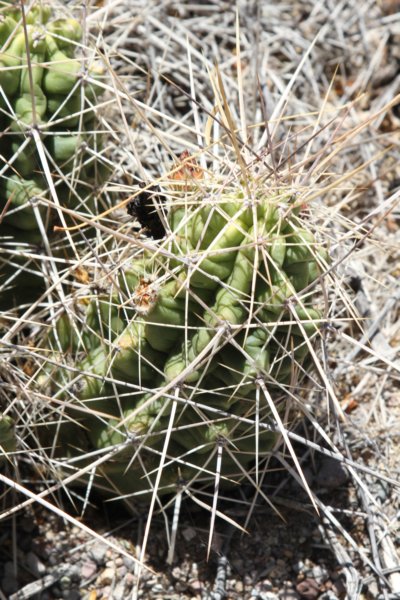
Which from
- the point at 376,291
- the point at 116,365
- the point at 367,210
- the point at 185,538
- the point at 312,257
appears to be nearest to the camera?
the point at 312,257

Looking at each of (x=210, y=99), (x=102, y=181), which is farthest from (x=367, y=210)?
(x=102, y=181)

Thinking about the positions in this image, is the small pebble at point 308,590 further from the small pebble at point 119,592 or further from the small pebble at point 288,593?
the small pebble at point 119,592

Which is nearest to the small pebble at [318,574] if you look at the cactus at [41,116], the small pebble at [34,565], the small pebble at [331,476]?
the small pebble at [331,476]

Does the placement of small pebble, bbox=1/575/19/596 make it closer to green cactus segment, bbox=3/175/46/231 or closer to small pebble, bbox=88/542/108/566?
small pebble, bbox=88/542/108/566

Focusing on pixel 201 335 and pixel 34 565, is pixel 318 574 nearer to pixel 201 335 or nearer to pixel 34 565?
pixel 34 565

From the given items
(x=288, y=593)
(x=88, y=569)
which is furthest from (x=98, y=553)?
(x=288, y=593)

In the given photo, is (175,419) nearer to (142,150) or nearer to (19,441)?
(19,441)

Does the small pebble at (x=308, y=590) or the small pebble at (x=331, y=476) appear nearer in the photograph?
the small pebble at (x=308, y=590)
